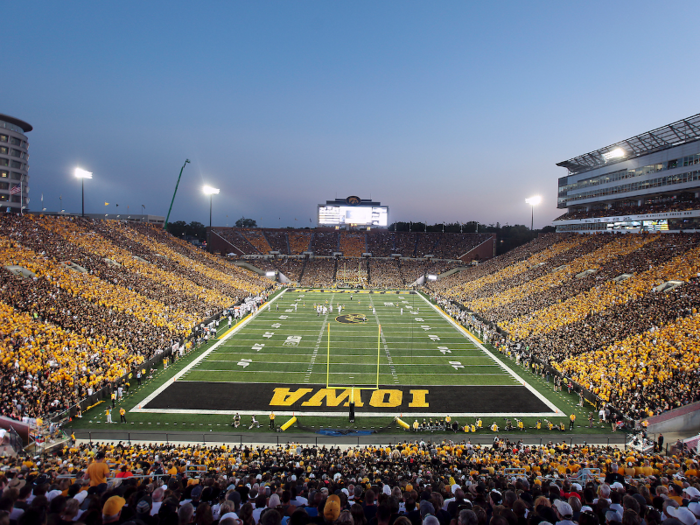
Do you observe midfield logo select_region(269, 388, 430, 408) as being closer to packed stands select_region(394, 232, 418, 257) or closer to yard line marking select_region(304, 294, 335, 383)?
yard line marking select_region(304, 294, 335, 383)

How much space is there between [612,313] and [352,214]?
44.2 m

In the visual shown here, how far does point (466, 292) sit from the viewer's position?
136 feet

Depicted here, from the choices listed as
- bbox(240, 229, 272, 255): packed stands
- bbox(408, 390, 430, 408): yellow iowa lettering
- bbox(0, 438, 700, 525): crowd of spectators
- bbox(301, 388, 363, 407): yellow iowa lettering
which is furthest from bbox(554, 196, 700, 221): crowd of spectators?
bbox(240, 229, 272, 255): packed stands

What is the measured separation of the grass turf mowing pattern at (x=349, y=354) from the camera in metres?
19.1

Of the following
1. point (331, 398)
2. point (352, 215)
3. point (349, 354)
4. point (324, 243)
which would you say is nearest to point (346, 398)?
point (331, 398)

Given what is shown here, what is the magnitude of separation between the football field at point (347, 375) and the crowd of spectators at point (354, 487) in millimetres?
4146

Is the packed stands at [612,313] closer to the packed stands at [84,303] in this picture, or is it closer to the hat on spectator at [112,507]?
the hat on spectator at [112,507]

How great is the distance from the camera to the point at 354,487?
19.3 ft

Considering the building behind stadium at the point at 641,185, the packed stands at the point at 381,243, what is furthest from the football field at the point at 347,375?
the packed stands at the point at 381,243

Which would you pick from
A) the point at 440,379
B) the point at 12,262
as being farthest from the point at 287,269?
the point at 440,379

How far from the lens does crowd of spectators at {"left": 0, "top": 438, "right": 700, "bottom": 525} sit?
3801 millimetres

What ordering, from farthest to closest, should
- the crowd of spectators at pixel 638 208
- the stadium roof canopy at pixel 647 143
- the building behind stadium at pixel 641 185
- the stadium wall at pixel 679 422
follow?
1. the crowd of spectators at pixel 638 208
2. the building behind stadium at pixel 641 185
3. the stadium roof canopy at pixel 647 143
4. the stadium wall at pixel 679 422

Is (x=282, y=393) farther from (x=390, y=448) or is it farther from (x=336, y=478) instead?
(x=336, y=478)

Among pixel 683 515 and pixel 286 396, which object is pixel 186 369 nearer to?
pixel 286 396
